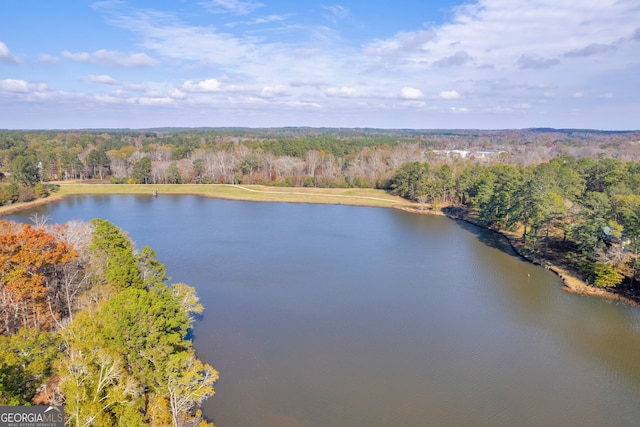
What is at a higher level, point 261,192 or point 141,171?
point 141,171

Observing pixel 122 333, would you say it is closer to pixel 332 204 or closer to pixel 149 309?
pixel 149 309

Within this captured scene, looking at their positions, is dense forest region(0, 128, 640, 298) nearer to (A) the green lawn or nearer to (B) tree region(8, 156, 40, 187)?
(B) tree region(8, 156, 40, 187)

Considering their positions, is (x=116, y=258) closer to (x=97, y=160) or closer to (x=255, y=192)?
(x=255, y=192)

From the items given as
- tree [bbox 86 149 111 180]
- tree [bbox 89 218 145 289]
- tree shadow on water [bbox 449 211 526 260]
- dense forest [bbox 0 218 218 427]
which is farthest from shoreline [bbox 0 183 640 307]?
dense forest [bbox 0 218 218 427]

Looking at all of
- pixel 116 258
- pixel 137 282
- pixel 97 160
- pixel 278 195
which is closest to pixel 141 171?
pixel 97 160

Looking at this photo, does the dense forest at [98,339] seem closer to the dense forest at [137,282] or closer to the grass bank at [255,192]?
the dense forest at [137,282]

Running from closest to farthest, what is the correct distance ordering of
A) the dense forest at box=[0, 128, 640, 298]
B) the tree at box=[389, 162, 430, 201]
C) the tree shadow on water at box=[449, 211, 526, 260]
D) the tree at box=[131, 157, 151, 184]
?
the dense forest at box=[0, 128, 640, 298] < the tree shadow on water at box=[449, 211, 526, 260] < the tree at box=[389, 162, 430, 201] < the tree at box=[131, 157, 151, 184]
